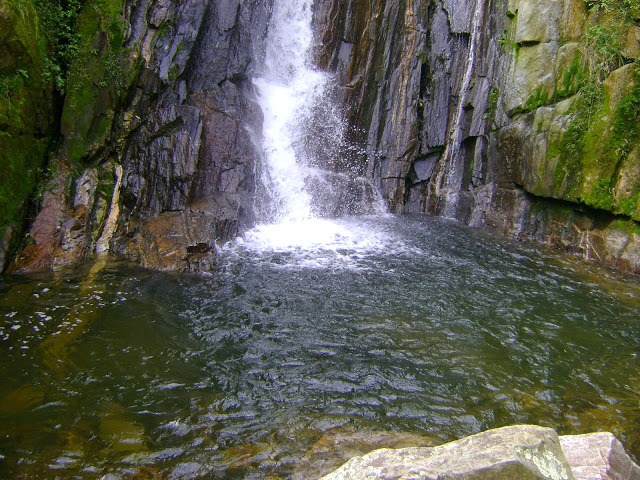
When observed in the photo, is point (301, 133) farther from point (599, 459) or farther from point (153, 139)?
point (599, 459)

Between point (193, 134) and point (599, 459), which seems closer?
point (599, 459)

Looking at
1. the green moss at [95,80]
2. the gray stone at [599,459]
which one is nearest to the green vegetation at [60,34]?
the green moss at [95,80]

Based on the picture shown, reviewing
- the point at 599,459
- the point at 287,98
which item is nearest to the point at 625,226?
the point at 599,459

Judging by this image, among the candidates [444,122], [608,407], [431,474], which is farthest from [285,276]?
[444,122]

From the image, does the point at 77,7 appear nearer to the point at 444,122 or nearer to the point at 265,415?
the point at 265,415

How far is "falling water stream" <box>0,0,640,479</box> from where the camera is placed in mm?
4574

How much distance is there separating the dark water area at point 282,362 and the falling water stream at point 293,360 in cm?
3

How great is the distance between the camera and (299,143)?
16.1 m

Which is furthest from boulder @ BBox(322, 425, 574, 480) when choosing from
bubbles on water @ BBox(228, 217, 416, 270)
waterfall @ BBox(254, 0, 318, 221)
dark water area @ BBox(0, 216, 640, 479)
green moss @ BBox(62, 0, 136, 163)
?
waterfall @ BBox(254, 0, 318, 221)

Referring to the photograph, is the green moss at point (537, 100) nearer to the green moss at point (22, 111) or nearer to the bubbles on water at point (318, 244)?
the bubbles on water at point (318, 244)

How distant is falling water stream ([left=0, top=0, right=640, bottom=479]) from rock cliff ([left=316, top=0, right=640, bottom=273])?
7.76ft

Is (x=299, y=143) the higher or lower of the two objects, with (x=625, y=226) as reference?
higher

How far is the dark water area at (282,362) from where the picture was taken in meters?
4.59

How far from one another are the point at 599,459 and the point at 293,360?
13.3ft
